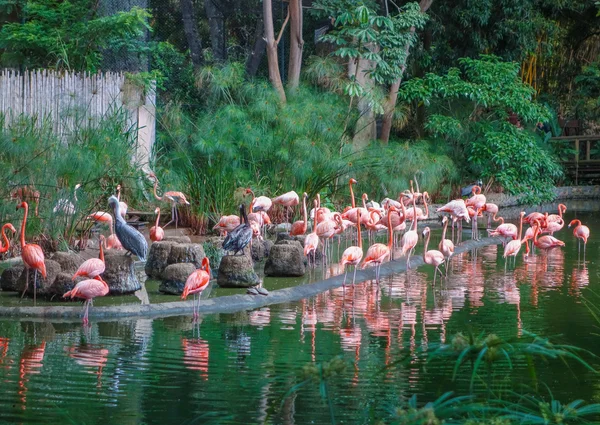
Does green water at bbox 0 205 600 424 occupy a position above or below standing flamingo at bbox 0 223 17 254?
below

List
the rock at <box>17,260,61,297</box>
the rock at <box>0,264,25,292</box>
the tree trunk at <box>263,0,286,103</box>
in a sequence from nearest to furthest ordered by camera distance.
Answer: the rock at <box>17,260,61,297</box> < the rock at <box>0,264,25,292</box> < the tree trunk at <box>263,0,286,103</box>

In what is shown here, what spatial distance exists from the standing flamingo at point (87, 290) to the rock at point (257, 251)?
3.35 metres

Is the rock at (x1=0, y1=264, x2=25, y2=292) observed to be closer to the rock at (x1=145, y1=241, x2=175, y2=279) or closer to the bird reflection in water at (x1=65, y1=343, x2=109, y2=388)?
the rock at (x1=145, y1=241, x2=175, y2=279)

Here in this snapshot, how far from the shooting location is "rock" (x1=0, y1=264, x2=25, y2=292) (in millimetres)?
8625

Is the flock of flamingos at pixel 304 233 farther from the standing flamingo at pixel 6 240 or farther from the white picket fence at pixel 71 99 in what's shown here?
the white picket fence at pixel 71 99

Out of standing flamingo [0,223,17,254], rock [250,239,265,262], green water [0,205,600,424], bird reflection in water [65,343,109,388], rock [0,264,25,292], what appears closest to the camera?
green water [0,205,600,424]

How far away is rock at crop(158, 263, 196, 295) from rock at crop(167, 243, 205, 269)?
683mm

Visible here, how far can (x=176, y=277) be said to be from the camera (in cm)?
867

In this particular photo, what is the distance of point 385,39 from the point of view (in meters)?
17.8

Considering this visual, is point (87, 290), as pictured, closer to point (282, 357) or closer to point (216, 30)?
point (282, 357)

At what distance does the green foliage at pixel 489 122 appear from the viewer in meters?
18.4

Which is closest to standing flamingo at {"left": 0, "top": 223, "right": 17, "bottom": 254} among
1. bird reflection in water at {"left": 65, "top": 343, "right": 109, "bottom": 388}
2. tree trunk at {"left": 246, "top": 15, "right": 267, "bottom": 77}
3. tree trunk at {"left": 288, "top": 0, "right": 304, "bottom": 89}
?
bird reflection in water at {"left": 65, "top": 343, "right": 109, "bottom": 388}

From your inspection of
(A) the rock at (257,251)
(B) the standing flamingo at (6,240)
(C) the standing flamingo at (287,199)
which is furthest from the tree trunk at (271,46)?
(B) the standing flamingo at (6,240)

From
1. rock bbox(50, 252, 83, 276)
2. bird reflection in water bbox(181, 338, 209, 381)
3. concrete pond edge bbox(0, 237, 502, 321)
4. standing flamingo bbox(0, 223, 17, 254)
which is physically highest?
standing flamingo bbox(0, 223, 17, 254)
